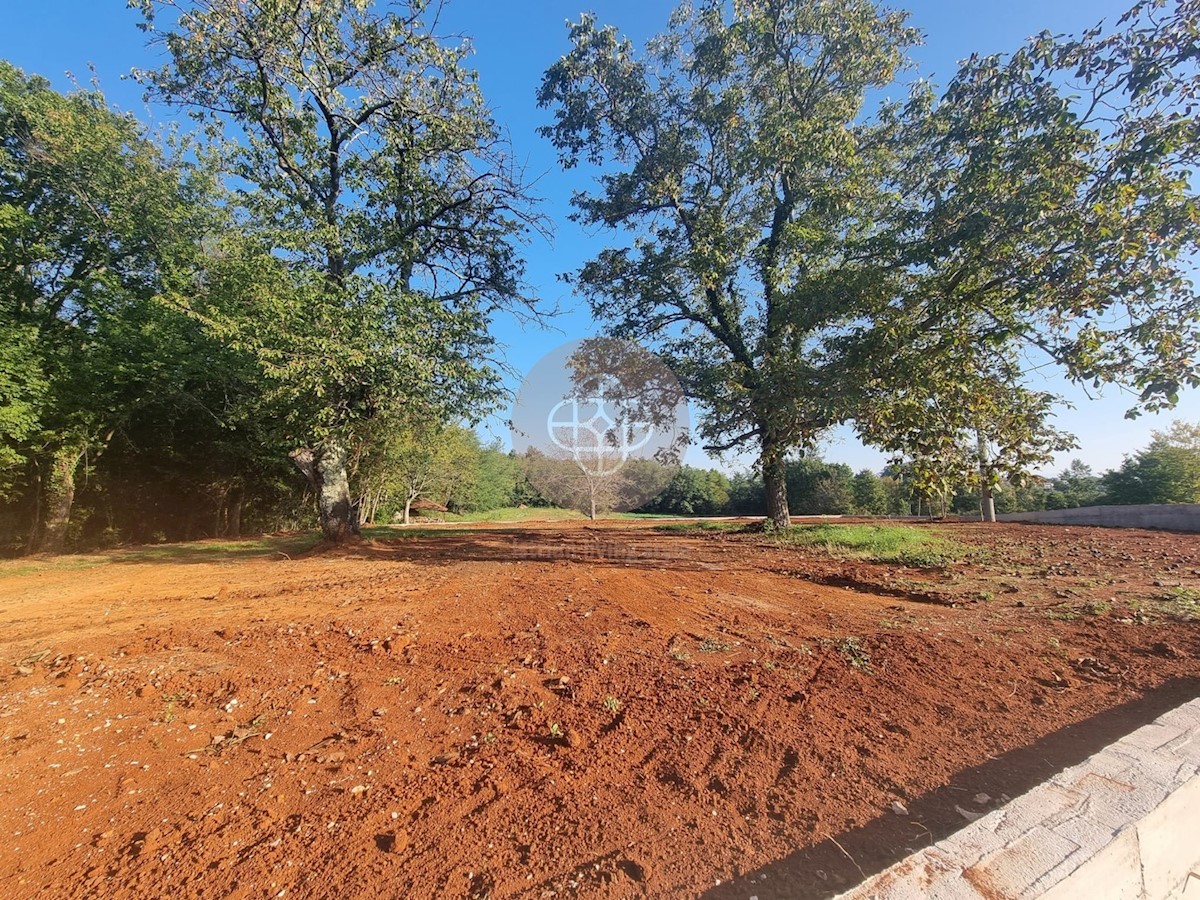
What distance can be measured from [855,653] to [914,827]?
1.72 meters

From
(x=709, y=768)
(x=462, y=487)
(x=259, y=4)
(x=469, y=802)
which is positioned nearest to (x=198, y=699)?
(x=469, y=802)

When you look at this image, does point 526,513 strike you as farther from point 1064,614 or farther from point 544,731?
point 544,731

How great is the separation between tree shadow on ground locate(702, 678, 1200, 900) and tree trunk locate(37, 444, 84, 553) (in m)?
15.2

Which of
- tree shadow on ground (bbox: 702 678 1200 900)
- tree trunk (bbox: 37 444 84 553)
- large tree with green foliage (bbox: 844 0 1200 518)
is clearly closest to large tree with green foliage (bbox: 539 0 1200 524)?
large tree with green foliage (bbox: 844 0 1200 518)

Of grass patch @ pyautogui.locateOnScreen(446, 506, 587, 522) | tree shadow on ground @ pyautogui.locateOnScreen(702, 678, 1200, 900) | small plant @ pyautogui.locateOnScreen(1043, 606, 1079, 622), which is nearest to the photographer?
tree shadow on ground @ pyautogui.locateOnScreen(702, 678, 1200, 900)

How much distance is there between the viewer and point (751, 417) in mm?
8711

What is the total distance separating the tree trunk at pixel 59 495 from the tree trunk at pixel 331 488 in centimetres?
542

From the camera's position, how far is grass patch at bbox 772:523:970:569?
7107 millimetres

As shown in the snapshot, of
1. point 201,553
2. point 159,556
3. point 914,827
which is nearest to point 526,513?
point 201,553

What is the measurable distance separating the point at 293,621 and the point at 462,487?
30.8 metres

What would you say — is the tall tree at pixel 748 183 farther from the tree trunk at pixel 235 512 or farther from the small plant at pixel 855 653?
the tree trunk at pixel 235 512

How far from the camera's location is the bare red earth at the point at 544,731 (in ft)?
5.26

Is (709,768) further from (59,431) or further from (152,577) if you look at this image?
(59,431)

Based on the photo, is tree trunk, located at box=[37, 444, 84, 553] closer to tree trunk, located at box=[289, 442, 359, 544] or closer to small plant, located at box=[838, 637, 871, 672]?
tree trunk, located at box=[289, 442, 359, 544]
